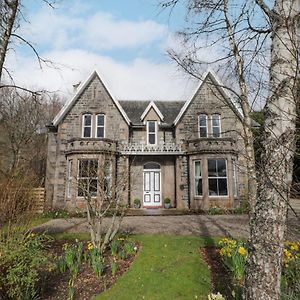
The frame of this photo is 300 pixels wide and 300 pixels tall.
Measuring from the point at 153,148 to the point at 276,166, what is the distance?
16.8 meters

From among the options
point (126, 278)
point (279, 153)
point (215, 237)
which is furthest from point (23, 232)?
point (215, 237)

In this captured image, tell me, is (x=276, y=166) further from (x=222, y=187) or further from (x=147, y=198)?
(x=147, y=198)

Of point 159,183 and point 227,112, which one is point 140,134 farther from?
point 227,112

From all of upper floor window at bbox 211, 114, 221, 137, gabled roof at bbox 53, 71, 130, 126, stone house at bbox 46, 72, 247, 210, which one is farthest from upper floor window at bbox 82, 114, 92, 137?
upper floor window at bbox 211, 114, 221, 137

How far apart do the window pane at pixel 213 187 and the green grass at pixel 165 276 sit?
987 cm

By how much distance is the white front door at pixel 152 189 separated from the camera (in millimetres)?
20094

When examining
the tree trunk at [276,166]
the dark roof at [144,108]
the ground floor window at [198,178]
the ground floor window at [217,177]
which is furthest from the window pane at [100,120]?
the tree trunk at [276,166]

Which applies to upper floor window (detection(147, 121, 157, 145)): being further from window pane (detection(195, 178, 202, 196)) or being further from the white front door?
window pane (detection(195, 178, 202, 196))

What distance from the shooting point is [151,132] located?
2086 cm

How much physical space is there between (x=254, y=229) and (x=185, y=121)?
17477 millimetres

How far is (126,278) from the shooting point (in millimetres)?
6168

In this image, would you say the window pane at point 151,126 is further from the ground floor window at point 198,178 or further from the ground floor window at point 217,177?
the ground floor window at point 217,177

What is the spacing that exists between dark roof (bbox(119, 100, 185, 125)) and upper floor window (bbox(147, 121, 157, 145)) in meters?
0.82

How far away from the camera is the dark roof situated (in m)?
21.8
